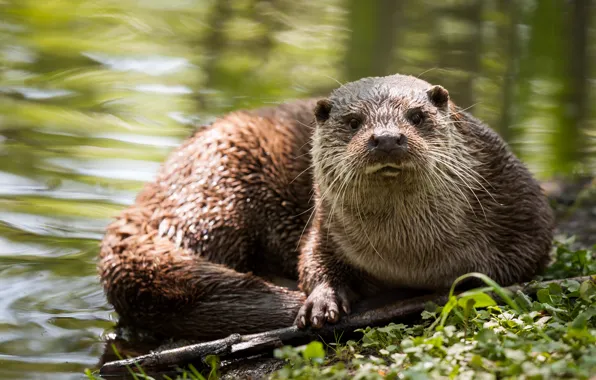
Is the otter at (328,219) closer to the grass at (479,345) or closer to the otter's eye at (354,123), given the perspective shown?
the otter's eye at (354,123)

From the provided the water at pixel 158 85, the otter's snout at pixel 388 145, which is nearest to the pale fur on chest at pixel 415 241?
the otter's snout at pixel 388 145

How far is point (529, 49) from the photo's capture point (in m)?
10.6

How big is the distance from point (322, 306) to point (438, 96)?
973 millimetres

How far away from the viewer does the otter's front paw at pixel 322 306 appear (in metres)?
3.36

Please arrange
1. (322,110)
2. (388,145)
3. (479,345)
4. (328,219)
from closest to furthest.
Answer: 1. (479,345)
2. (388,145)
3. (322,110)
4. (328,219)

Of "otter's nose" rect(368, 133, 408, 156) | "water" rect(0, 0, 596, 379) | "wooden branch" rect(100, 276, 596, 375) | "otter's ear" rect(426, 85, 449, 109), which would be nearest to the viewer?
"otter's nose" rect(368, 133, 408, 156)

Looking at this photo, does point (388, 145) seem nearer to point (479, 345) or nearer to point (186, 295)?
point (479, 345)

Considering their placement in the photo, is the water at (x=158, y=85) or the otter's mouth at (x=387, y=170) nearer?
the otter's mouth at (x=387, y=170)

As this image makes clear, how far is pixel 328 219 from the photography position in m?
3.71

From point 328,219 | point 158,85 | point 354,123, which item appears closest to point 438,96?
point 354,123

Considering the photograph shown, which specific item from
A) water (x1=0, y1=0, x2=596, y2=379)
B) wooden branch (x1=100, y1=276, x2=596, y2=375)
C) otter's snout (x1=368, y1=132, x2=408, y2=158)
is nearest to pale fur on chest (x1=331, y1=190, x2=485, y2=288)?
wooden branch (x1=100, y1=276, x2=596, y2=375)

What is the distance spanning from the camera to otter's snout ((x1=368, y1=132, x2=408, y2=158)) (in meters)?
3.05

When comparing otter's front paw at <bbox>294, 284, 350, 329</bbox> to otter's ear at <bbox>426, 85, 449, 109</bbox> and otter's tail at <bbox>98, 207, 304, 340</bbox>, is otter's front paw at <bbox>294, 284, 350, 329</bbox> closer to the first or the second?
otter's tail at <bbox>98, 207, 304, 340</bbox>

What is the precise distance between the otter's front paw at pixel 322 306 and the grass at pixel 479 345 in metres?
0.11
